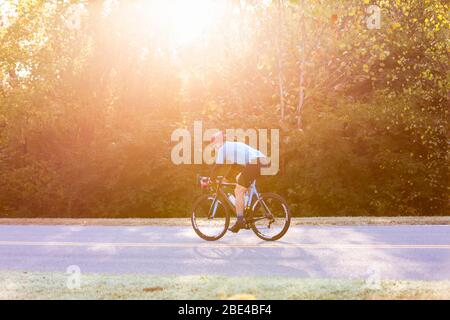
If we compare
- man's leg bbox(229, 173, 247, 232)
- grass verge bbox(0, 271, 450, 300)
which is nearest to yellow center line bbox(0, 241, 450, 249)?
man's leg bbox(229, 173, 247, 232)

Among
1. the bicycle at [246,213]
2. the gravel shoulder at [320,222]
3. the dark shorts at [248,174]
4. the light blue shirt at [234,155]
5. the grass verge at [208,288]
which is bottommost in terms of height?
the grass verge at [208,288]

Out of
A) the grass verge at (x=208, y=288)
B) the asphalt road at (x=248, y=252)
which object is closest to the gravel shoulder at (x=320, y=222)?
the asphalt road at (x=248, y=252)

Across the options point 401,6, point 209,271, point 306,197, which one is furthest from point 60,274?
point 401,6

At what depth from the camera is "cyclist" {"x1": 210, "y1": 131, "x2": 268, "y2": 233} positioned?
12.2m

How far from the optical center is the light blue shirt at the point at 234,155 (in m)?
12.2

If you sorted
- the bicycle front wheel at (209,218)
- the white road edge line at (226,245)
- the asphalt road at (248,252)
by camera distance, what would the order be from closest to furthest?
the asphalt road at (248,252), the white road edge line at (226,245), the bicycle front wheel at (209,218)

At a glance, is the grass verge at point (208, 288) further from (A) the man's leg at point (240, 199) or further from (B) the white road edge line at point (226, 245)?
(A) the man's leg at point (240, 199)

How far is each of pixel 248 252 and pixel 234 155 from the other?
1.75m

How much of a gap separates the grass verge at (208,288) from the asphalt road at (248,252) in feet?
2.11

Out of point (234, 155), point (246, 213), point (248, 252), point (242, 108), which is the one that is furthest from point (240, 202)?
point (242, 108)

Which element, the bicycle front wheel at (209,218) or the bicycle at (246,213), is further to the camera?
the bicycle front wheel at (209,218)

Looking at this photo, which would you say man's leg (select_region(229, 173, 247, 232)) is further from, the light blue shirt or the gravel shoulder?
the gravel shoulder
